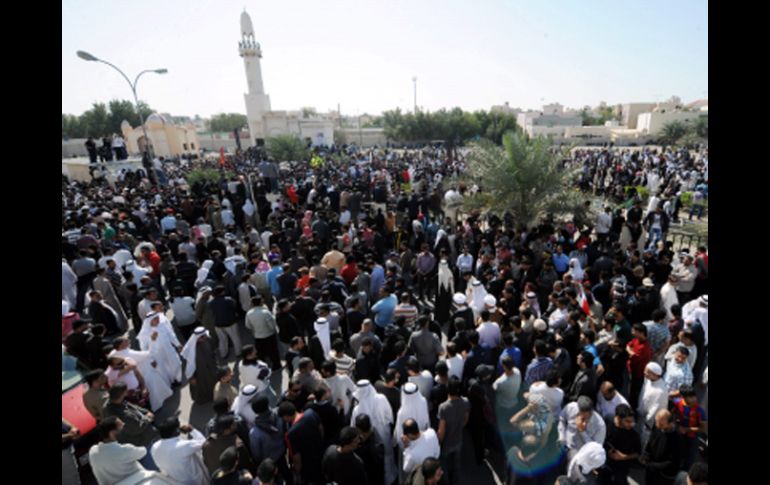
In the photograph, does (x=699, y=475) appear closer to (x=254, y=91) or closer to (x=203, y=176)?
(x=203, y=176)

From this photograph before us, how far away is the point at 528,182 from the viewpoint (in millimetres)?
10562

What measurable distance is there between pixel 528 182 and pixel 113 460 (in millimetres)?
10135

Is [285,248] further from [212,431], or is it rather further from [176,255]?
[212,431]

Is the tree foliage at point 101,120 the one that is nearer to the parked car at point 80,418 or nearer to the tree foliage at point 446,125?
the tree foliage at point 446,125

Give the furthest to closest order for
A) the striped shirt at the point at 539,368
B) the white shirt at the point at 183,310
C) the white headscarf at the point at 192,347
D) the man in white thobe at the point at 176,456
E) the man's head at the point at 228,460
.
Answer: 1. the white shirt at the point at 183,310
2. the white headscarf at the point at 192,347
3. the striped shirt at the point at 539,368
4. the man in white thobe at the point at 176,456
5. the man's head at the point at 228,460

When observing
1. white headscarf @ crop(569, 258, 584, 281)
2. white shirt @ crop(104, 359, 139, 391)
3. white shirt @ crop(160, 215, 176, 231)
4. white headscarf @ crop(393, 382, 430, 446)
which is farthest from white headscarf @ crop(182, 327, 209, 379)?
white shirt @ crop(160, 215, 176, 231)

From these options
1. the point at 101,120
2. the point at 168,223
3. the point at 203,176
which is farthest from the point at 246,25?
A: the point at 168,223

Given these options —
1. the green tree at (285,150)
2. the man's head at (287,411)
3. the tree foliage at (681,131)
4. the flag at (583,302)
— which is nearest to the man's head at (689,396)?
the flag at (583,302)

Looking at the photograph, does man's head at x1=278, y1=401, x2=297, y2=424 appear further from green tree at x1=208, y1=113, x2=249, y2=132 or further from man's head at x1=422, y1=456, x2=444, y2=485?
green tree at x1=208, y1=113, x2=249, y2=132

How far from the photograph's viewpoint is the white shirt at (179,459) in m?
3.13

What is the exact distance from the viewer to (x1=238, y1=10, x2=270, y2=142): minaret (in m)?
45.2

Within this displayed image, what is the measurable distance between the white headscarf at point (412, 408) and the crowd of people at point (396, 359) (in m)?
0.02
